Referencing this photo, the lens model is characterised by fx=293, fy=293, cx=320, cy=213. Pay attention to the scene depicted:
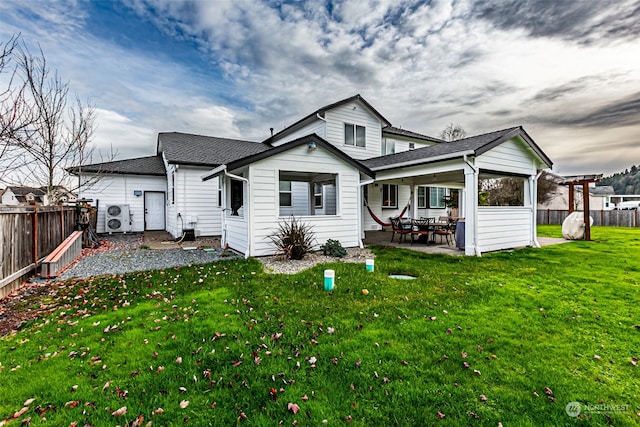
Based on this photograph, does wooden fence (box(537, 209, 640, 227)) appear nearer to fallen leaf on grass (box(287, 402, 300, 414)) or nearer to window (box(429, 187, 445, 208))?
window (box(429, 187, 445, 208))

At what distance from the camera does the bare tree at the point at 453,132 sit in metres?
26.7

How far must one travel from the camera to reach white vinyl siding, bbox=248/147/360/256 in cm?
771

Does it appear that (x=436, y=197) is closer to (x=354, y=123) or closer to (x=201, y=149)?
(x=354, y=123)

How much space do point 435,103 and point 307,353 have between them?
15.8 meters

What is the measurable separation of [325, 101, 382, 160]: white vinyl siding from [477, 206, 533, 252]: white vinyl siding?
663 cm

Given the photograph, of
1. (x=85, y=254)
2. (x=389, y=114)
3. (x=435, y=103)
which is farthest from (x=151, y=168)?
(x=435, y=103)

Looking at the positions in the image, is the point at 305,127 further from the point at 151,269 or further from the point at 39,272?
the point at 39,272

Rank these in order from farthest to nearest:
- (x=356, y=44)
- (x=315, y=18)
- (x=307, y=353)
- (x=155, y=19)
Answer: (x=356, y=44) → (x=315, y=18) → (x=155, y=19) → (x=307, y=353)

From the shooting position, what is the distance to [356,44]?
11.3 m

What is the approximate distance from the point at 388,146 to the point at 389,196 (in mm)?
2749

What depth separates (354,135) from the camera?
13.7 meters

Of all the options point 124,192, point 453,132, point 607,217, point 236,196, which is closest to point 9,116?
point 236,196

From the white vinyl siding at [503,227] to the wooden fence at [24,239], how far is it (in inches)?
391

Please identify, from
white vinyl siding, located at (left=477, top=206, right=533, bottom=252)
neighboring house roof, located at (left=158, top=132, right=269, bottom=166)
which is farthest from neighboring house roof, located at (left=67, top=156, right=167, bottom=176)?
white vinyl siding, located at (left=477, top=206, right=533, bottom=252)
